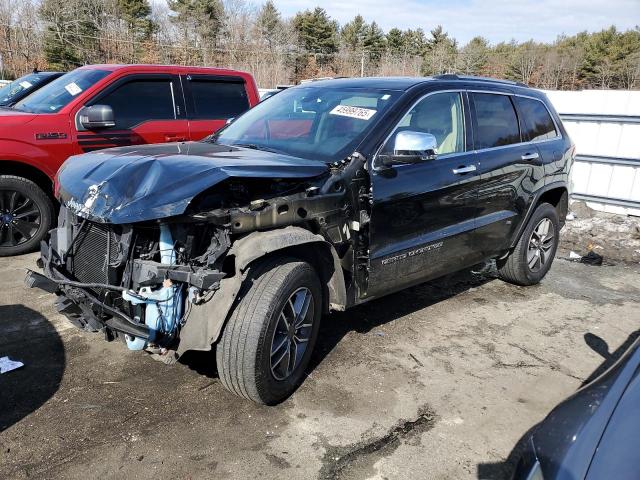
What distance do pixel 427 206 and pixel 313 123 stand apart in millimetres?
1015

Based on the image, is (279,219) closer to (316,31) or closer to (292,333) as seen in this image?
(292,333)

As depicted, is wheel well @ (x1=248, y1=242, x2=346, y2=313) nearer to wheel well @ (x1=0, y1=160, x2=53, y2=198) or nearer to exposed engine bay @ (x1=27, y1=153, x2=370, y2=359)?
exposed engine bay @ (x1=27, y1=153, x2=370, y2=359)

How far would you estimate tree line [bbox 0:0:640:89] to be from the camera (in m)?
25.7

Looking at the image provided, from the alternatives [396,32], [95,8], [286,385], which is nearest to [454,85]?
[286,385]

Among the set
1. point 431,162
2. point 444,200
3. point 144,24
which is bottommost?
point 444,200

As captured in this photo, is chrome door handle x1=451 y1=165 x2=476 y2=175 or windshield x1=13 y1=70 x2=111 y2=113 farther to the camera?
windshield x1=13 y1=70 x2=111 y2=113

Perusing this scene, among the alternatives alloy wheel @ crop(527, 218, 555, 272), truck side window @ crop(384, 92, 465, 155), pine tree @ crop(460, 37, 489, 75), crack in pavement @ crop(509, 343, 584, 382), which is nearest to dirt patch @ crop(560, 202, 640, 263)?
alloy wheel @ crop(527, 218, 555, 272)

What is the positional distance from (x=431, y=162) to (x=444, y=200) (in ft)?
1.03

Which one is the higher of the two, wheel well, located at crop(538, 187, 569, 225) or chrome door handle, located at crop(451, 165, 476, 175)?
chrome door handle, located at crop(451, 165, 476, 175)

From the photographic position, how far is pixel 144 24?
33.5m

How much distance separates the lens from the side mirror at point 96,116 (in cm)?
572

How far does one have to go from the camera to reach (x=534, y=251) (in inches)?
Result: 221

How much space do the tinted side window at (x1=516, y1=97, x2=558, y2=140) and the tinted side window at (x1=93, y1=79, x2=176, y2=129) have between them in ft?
12.8

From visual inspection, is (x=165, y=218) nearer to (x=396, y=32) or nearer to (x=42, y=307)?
(x=42, y=307)
